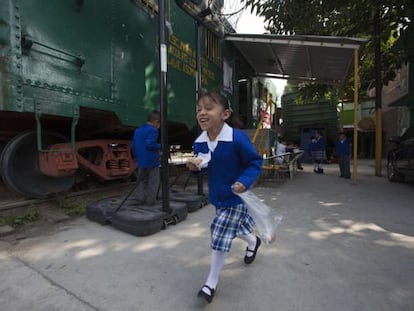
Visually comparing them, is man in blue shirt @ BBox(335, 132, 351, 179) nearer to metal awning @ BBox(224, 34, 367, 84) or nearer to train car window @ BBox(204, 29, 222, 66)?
metal awning @ BBox(224, 34, 367, 84)

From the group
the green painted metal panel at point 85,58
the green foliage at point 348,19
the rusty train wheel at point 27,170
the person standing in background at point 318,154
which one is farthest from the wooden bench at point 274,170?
the rusty train wheel at point 27,170

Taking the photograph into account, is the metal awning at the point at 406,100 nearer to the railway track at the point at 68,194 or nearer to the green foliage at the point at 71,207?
the railway track at the point at 68,194

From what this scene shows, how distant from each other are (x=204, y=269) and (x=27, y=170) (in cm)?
337

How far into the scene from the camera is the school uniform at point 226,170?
2.06 meters

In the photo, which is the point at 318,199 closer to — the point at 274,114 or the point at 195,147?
the point at 195,147

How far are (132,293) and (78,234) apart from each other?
1.65 meters

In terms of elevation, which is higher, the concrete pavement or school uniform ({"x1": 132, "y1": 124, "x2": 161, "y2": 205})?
school uniform ({"x1": 132, "y1": 124, "x2": 161, "y2": 205})

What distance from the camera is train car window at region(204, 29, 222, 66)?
25.5 ft

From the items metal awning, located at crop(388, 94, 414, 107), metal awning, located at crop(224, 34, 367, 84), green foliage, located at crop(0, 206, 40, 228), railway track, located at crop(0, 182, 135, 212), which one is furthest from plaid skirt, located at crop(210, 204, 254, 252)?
metal awning, located at crop(388, 94, 414, 107)

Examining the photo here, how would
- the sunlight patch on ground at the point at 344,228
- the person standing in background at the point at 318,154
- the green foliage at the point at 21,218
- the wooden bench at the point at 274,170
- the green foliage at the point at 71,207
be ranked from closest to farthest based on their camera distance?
the sunlight patch on ground at the point at 344,228
the green foliage at the point at 21,218
the green foliage at the point at 71,207
the wooden bench at the point at 274,170
the person standing in background at the point at 318,154

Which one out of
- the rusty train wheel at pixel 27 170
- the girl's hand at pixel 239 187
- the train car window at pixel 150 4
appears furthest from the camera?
Result: the train car window at pixel 150 4

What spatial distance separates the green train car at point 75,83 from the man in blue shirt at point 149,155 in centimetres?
86

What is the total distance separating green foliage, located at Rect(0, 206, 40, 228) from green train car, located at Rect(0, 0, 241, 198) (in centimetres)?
43

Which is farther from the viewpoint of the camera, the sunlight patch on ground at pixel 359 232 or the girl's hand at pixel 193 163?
the sunlight patch on ground at pixel 359 232
